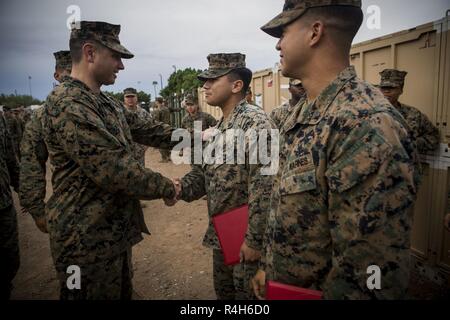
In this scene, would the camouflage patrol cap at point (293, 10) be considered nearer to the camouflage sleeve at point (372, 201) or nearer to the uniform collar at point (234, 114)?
the camouflage sleeve at point (372, 201)

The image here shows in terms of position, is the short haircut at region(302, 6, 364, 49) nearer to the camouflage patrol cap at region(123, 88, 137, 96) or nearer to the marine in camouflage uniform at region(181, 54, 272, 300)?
the marine in camouflage uniform at region(181, 54, 272, 300)

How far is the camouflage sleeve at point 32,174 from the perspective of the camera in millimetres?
2988

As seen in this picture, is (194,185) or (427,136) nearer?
(194,185)

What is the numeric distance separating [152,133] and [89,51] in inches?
41.0

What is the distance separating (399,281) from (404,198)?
1.03 feet

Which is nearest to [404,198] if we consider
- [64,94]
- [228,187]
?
[228,187]

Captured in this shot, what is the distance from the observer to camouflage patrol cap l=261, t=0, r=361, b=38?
1.32m

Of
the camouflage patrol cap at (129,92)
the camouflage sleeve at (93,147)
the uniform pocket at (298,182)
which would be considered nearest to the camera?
the uniform pocket at (298,182)

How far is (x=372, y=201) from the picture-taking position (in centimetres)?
106

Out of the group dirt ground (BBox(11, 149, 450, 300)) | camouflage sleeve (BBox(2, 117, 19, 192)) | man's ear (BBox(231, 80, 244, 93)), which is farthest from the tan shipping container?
camouflage sleeve (BBox(2, 117, 19, 192))

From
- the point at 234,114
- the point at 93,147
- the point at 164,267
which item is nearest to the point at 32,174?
the point at 93,147

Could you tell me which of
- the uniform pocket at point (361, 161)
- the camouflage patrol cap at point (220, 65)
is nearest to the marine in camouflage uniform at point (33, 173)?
the camouflage patrol cap at point (220, 65)

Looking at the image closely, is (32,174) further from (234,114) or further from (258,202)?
(258,202)

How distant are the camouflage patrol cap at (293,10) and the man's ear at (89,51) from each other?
4.72ft
